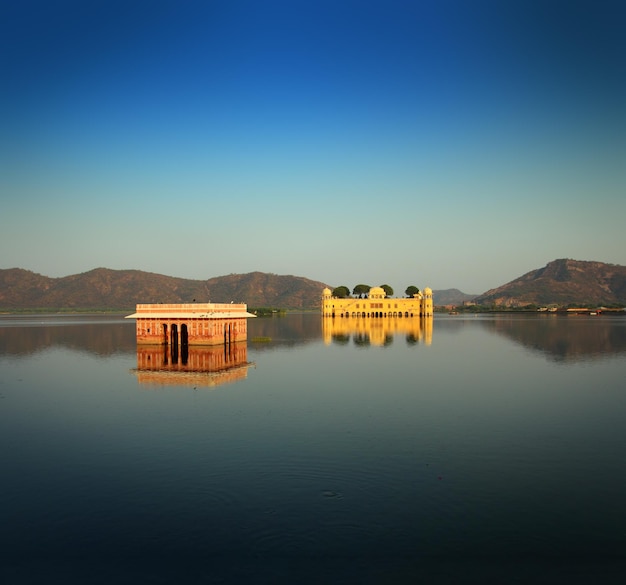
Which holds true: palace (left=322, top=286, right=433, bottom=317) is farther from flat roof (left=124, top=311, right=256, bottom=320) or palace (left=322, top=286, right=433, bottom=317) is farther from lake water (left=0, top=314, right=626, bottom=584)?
lake water (left=0, top=314, right=626, bottom=584)

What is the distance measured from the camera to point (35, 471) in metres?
18.3

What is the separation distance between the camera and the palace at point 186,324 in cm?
5859

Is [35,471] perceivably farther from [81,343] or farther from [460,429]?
[81,343]

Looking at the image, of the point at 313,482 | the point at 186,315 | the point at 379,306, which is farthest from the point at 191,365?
the point at 379,306

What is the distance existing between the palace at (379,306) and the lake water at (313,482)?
147 m

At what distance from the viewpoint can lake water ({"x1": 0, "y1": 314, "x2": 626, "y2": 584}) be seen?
12000 mm

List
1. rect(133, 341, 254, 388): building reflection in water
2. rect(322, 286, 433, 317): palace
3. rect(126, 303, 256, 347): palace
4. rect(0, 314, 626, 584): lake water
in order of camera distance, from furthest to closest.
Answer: rect(322, 286, 433, 317): palace
rect(126, 303, 256, 347): palace
rect(133, 341, 254, 388): building reflection in water
rect(0, 314, 626, 584): lake water

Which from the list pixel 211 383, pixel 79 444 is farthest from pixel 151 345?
pixel 79 444

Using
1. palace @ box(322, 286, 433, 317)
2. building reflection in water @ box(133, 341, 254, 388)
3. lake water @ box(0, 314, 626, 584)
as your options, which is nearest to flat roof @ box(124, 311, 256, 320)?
building reflection in water @ box(133, 341, 254, 388)

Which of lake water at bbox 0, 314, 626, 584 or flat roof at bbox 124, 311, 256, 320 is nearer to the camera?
lake water at bbox 0, 314, 626, 584

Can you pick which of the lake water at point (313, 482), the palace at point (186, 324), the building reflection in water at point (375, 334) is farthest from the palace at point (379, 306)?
the lake water at point (313, 482)

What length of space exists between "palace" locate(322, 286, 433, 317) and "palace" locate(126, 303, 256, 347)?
123 metres

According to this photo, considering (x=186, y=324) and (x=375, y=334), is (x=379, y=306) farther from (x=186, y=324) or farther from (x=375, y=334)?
(x=186, y=324)

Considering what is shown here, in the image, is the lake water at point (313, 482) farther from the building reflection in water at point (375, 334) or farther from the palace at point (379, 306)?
the palace at point (379, 306)
